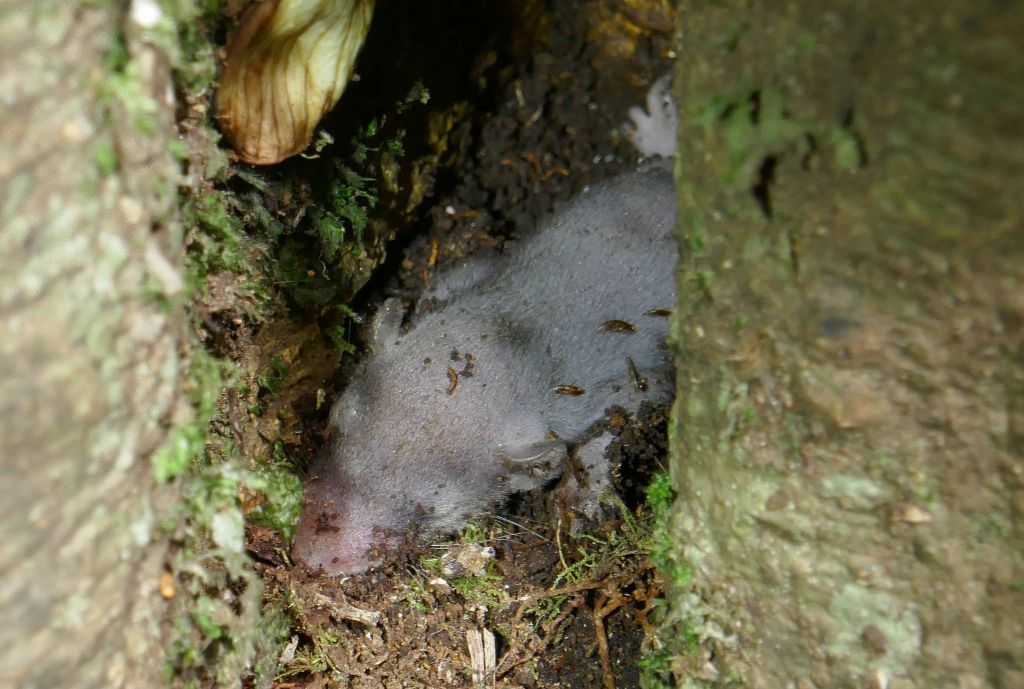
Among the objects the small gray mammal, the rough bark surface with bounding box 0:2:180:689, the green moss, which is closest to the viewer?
the rough bark surface with bounding box 0:2:180:689

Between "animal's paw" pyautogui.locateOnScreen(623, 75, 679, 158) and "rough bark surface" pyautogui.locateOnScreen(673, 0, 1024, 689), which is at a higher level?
"rough bark surface" pyautogui.locateOnScreen(673, 0, 1024, 689)

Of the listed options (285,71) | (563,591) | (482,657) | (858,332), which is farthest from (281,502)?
(858,332)

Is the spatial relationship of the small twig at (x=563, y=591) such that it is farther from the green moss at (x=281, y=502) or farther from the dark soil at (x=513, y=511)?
the green moss at (x=281, y=502)

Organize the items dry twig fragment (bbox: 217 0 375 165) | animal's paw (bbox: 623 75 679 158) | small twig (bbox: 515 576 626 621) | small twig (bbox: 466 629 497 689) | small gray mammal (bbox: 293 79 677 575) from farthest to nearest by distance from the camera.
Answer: animal's paw (bbox: 623 75 679 158) → small gray mammal (bbox: 293 79 677 575) → small twig (bbox: 466 629 497 689) → small twig (bbox: 515 576 626 621) → dry twig fragment (bbox: 217 0 375 165)

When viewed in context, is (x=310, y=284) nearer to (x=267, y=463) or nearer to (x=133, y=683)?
(x=267, y=463)

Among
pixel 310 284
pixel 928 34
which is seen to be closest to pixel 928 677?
pixel 928 34

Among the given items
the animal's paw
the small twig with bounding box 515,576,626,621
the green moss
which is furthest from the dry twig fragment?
the small twig with bounding box 515,576,626,621

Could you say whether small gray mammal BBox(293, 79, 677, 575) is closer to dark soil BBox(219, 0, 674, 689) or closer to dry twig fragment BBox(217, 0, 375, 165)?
dark soil BBox(219, 0, 674, 689)

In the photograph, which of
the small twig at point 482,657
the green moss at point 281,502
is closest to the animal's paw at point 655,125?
the green moss at point 281,502

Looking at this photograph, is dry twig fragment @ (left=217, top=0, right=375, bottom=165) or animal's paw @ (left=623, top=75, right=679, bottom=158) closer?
dry twig fragment @ (left=217, top=0, right=375, bottom=165)
